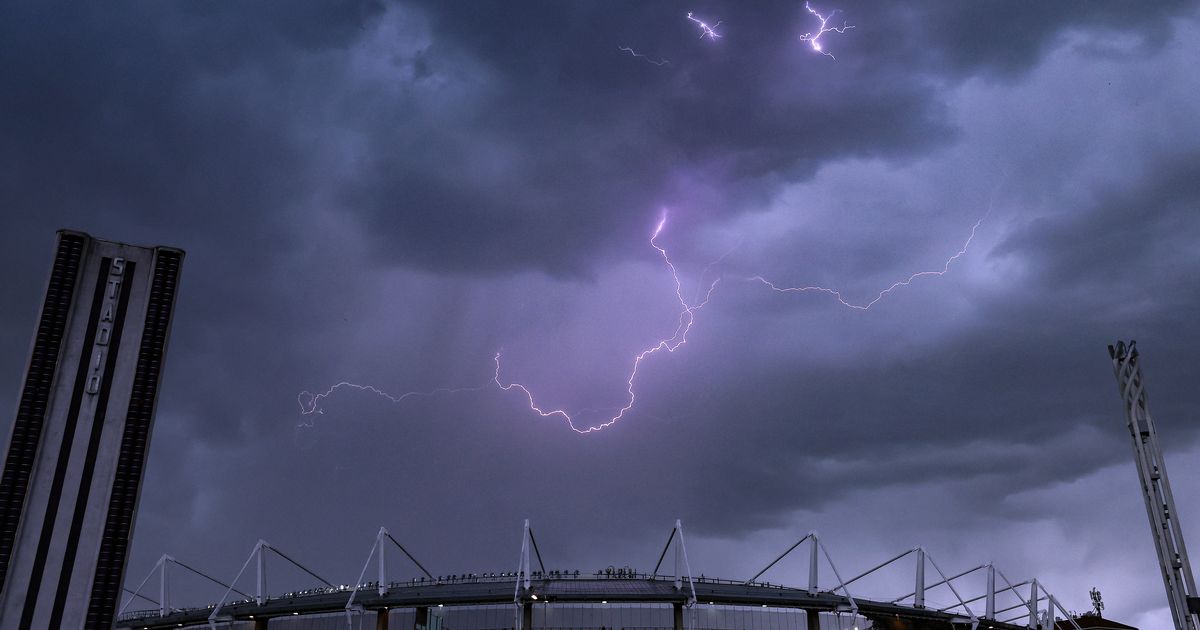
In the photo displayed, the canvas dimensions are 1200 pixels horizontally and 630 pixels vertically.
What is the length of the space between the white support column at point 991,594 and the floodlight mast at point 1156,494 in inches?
4057

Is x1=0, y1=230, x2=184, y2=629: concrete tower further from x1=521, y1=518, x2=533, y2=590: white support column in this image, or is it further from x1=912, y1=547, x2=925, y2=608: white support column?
x1=912, y1=547, x2=925, y2=608: white support column

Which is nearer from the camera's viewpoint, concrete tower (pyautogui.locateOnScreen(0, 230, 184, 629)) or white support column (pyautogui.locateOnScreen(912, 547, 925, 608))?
concrete tower (pyautogui.locateOnScreen(0, 230, 184, 629))

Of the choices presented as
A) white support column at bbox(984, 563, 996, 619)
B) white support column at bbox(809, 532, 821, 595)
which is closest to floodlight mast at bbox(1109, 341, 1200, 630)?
white support column at bbox(809, 532, 821, 595)

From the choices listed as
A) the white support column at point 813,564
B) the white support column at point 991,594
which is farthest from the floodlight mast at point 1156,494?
the white support column at point 991,594

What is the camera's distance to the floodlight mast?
49875 mm

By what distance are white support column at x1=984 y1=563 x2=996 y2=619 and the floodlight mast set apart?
4057 inches

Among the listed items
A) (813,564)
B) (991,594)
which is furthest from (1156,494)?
(991,594)

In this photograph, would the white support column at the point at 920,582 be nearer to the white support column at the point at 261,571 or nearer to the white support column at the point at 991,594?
the white support column at the point at 991,594

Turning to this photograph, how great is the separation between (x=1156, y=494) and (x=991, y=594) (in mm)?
107182

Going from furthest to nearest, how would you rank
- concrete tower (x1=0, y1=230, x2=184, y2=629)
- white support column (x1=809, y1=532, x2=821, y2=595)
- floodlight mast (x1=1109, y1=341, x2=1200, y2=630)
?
white support column (x1=809, y1=532, x2=821, y2=595) → concrete tower (x1=0, y1=230, x2=184, y2=629) → floodlight mast (x1=1109, y1=341, x2=1200, y2=630)

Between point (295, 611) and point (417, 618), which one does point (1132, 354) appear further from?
point (295, 611)

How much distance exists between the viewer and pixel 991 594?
148 meters

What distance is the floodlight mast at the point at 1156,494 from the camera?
164 ft

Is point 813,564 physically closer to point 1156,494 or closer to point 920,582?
point 920,582
